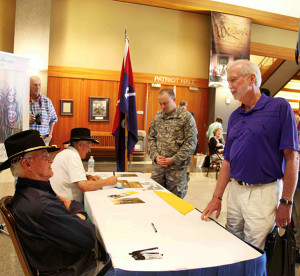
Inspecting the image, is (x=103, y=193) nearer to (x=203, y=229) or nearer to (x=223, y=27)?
(x=203, y=229)

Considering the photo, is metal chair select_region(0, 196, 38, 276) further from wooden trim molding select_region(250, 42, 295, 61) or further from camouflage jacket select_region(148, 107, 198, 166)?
wooden trim molding select_region(250, 42, 295, 61)

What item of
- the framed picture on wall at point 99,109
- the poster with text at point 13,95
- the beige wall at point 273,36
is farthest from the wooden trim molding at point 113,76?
the poster with text at point 13,95

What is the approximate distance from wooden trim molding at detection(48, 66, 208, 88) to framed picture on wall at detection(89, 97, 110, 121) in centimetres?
74

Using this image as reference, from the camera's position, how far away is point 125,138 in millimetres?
4094

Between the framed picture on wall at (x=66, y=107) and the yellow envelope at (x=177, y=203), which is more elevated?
the framed picture on wall at (x=66, y=107)

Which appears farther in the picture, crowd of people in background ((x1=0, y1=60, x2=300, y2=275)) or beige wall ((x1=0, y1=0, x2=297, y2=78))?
beige wall ((x1=0, y1=0, x2=297, y2=78))

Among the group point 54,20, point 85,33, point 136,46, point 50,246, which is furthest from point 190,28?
point 50,246

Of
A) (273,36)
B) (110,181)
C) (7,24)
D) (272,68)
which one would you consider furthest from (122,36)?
(110,181)

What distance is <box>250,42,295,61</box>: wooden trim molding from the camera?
11.4 meters

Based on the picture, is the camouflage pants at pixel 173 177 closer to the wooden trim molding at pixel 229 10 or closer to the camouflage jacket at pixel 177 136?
the camouflage jacket at pixel 177 136

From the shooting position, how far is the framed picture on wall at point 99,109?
10086mm

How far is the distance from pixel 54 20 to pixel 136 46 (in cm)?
275

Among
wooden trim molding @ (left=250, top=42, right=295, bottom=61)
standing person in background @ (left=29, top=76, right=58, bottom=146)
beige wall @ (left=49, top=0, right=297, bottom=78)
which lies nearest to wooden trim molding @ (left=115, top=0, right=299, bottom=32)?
beige wall @ (left=49, top=0, right=297, bottom=78)

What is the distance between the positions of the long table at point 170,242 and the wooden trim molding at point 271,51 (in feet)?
35.1
